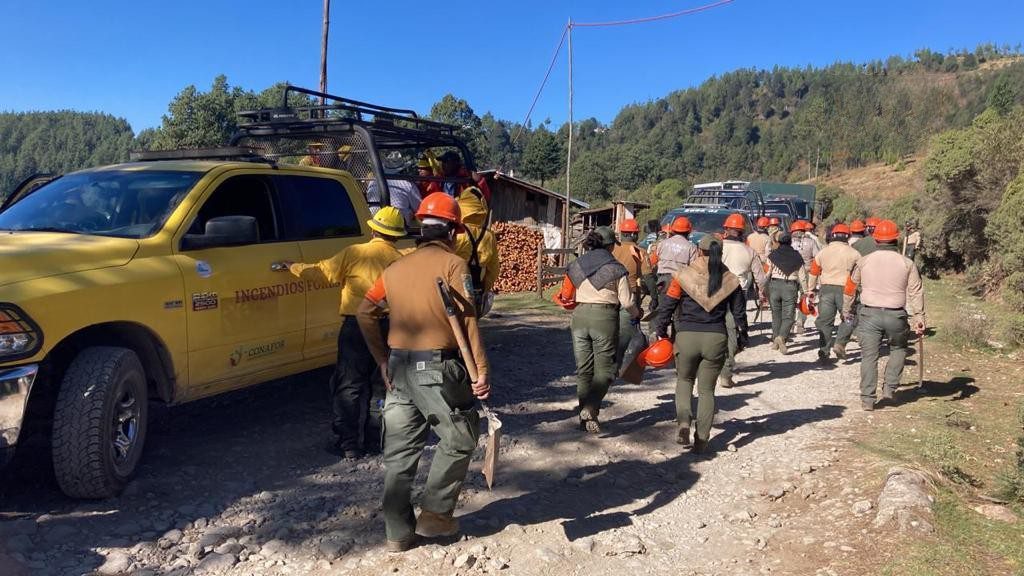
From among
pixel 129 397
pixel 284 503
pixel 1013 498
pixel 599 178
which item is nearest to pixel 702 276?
pixel 1013 498

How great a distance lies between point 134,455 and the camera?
4.46 metres

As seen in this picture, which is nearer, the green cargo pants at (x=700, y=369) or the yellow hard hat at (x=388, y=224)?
the yellow hard hat at (x=388, y=224)

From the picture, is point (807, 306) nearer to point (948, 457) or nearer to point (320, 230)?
point (948, 457)

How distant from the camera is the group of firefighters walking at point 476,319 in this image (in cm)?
385

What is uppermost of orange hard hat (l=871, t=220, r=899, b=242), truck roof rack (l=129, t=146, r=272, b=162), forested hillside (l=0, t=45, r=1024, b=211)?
forested hillside (l=0, t=45, r=1024, b=211)

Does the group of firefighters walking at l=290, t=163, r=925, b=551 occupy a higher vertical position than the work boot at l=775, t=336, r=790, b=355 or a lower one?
higher

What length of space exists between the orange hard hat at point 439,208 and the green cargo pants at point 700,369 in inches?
106

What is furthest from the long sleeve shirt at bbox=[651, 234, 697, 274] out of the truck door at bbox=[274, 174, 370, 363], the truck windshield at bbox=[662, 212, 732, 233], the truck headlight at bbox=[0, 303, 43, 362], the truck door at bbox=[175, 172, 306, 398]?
the truck headlight at bbox=[0, 303, 43, 362]

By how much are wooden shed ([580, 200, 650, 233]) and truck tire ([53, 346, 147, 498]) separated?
28.8m

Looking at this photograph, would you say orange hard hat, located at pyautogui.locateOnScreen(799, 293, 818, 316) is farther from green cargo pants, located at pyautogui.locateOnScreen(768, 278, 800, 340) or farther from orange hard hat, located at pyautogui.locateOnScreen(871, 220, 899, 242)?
orange hard hat, located at pyautogui.locateOnScreen(871, 220, 899, 242)

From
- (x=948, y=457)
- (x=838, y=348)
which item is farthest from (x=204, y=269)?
(x=838, y=348)

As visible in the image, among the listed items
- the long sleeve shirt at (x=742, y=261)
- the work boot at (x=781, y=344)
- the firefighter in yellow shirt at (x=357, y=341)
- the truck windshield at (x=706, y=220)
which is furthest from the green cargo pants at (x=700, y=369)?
the truck windshield at (x=706, y=220)

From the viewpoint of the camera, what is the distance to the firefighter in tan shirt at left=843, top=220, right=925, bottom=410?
7445 mm

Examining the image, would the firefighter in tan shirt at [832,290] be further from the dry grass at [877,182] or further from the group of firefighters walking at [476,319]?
the dry grass at [877,182]
